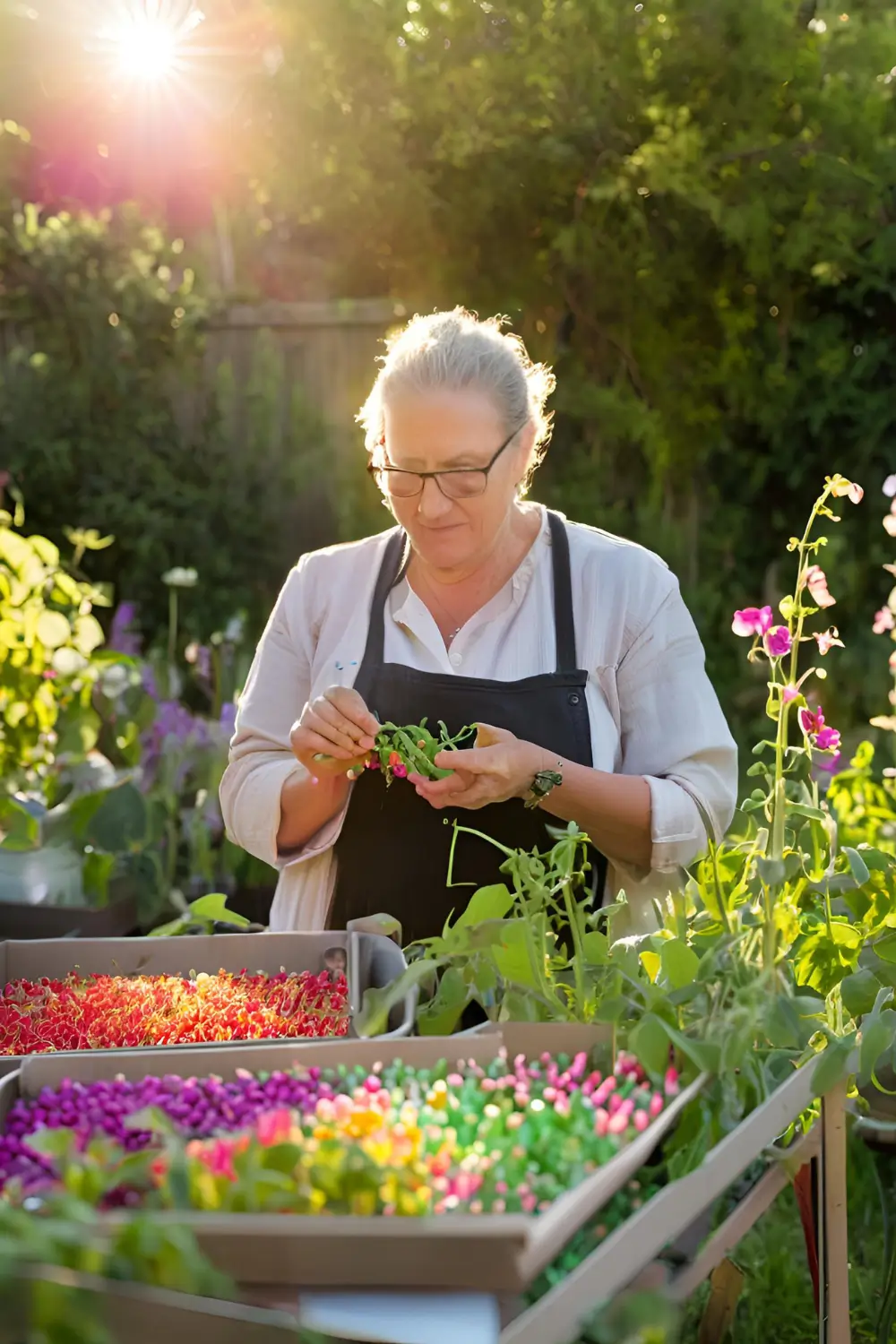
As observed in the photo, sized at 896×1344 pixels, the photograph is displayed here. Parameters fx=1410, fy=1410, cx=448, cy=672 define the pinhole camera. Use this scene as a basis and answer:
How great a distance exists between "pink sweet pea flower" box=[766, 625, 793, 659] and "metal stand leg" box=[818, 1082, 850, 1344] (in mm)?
415

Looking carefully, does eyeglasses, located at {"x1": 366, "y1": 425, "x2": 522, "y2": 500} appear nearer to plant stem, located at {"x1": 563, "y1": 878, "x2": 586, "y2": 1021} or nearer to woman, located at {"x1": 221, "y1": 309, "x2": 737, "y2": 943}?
woman, located at {"x1": 221, "y1": 309, "x2": 737, "y2": 943}

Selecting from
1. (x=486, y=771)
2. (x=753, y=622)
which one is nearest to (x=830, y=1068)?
(x=753, y=622)

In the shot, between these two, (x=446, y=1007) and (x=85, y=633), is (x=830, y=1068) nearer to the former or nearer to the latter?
(x=446, y=1007)

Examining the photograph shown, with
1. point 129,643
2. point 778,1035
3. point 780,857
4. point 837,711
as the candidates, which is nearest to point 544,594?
point 780,857

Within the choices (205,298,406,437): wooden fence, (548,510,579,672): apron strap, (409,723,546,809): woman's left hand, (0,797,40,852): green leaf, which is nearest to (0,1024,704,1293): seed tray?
(409,723,546,809): woman's left hand

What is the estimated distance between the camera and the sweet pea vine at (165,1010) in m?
1.31

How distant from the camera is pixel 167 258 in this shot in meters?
6.38

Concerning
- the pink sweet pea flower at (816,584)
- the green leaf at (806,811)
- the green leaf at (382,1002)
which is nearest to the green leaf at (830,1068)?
the green leaf at (806,811)

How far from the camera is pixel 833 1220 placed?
131cm

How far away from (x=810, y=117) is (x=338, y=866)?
4.10 metres

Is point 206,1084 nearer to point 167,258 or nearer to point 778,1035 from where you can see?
point 778,1035

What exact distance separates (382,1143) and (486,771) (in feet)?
2.62

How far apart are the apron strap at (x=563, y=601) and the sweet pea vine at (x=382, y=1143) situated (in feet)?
2.87

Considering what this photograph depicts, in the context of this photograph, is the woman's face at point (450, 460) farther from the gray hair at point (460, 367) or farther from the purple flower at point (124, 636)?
the purple flower at point (124, 636)
